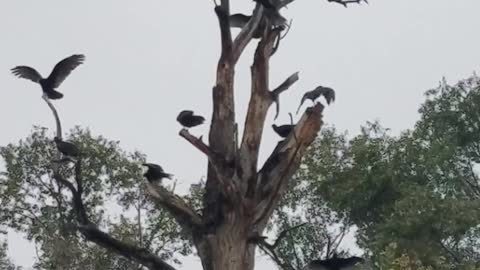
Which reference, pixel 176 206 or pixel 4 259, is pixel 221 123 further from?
pixel 4 259

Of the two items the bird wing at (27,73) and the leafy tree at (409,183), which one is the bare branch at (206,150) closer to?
the bird wing at (27,73)

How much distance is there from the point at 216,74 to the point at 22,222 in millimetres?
8463

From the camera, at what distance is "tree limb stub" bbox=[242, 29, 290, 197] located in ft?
12.9

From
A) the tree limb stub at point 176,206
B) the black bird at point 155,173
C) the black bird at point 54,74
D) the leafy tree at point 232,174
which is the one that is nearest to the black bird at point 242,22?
the leafy tree at point 232,174

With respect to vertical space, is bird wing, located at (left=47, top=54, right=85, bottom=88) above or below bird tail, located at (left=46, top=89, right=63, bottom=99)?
above

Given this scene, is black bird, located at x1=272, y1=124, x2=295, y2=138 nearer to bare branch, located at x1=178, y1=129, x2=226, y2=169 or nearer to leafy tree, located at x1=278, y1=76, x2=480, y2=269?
bare branch, located at x1=178, y1=129, x2=226, y2=169

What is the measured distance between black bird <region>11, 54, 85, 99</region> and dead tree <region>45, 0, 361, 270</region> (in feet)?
1.63

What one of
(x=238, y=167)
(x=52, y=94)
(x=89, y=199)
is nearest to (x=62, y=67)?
(x=52, y=94)

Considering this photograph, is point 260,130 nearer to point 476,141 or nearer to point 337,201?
point 337,201

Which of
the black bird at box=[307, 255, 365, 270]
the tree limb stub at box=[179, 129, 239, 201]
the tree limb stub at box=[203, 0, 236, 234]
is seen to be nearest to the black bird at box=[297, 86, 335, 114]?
the tree limb stub at box=[203, 0, 236, 234]

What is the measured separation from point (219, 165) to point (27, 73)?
4.20ft

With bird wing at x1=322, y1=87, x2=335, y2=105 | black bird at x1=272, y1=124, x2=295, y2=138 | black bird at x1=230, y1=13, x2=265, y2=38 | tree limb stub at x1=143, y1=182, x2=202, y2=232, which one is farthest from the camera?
black bird at x1=230, y1=13, x2=265, y2=38

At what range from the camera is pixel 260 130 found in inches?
162

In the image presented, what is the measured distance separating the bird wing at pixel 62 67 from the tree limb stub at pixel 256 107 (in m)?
0.99
